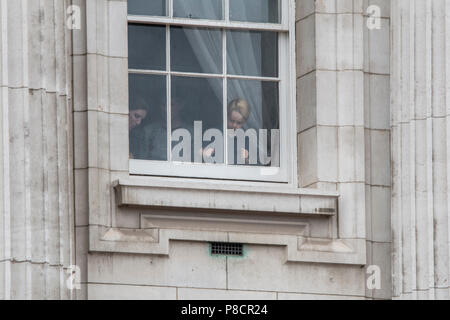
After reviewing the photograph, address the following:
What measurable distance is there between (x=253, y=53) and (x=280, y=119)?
0.68 m

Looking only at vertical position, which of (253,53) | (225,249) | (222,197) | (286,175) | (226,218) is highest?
(253,53)

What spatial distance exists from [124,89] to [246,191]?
1455 millimetres

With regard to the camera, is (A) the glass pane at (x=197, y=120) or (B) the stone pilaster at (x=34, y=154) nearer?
(B) the stone pilaster at (x=34, y=154)

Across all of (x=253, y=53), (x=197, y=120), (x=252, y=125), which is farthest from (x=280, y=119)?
(x=197, y=120)

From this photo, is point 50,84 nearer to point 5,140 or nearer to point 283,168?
point 5,140

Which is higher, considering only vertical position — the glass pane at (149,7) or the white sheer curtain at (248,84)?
the glass pane at (149,7)

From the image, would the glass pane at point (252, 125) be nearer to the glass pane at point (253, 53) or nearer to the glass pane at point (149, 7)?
the glass pane at point (253, 53)

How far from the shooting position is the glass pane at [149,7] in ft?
86.8

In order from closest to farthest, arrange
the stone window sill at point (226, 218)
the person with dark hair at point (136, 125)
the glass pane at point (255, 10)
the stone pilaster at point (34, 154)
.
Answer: the stone pilaster at point (34, 154) < the stone window sill at point (226, 218) < the person with dark hair at point (136, 125) < the glass pane at point (255, 10)

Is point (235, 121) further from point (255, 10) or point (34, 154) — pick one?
point (34, 154)

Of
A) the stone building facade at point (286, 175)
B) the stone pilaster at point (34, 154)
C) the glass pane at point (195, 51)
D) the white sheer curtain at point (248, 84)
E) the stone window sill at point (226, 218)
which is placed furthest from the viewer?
the white sheer curtain at point (248, 84)

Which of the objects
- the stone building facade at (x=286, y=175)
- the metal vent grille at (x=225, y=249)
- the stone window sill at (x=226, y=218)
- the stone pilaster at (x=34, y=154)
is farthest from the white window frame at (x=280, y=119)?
the stone pilaster at (x=34, y=154)

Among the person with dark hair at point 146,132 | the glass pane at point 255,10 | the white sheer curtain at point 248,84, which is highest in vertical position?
the glass pane at point 255,10

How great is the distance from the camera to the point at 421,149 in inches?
1026
